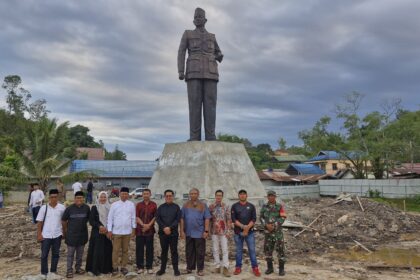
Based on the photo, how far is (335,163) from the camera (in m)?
44.5

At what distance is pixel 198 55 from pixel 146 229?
4.93m

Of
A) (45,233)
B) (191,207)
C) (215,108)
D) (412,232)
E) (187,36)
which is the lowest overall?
(412,232)

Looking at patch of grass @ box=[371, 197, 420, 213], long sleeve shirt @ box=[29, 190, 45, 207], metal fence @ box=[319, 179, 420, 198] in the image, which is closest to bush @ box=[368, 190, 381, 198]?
metal fence @ box=[319, 179, 420, 198]

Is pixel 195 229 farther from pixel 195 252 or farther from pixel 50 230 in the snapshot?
pixel 50 230

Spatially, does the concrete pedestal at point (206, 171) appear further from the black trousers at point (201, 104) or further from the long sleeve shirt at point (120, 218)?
the long sleeve shirt at point (120, 218)

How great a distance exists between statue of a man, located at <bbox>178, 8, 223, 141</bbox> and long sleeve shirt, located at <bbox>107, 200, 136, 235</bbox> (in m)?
3.84

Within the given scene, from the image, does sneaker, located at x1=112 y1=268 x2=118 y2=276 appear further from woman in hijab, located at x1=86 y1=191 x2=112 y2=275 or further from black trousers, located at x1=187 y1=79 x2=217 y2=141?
black trousers, located at x1=187 y1=79 x2=217 y2=141

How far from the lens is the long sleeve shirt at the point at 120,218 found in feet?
18.8

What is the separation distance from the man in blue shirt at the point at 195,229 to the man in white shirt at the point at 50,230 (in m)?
1.86

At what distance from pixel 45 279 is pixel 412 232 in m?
9.93

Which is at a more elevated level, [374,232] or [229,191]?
[229,191]

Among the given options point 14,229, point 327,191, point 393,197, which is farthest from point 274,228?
point 327,191

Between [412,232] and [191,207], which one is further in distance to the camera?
[412,232]

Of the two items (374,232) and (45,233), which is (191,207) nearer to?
(45,233)
